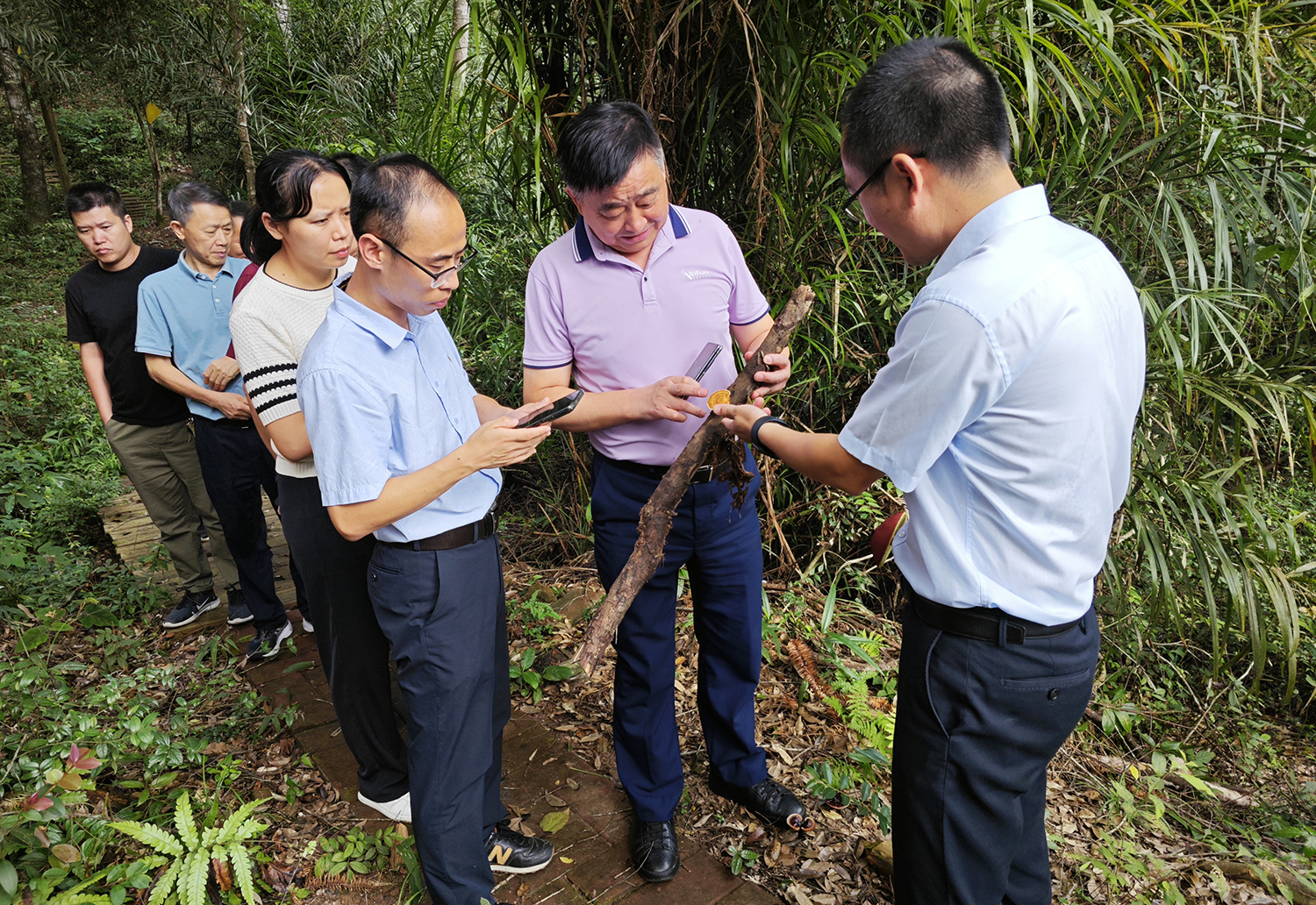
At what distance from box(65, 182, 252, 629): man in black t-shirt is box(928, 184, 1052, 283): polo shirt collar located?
3520mm

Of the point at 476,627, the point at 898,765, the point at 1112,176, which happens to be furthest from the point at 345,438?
the point at 1112,176

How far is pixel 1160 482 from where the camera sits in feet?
9.19

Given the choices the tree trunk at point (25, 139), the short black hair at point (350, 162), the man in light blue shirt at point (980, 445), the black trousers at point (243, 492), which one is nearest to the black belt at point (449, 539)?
the man in light blue shirt at point (980, 445)

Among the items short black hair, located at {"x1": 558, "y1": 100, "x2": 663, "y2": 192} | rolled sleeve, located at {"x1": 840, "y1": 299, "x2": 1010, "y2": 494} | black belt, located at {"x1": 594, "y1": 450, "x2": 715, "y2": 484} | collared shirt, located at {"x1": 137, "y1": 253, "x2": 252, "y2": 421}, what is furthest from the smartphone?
collared shirt, located at {"x1": 137, "y1": 253, "x2": 252, "y2": 421}

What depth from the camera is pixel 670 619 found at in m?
2.23

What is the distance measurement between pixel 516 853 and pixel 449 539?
101cm

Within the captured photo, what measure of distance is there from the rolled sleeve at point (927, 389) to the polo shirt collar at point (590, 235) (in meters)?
0.90

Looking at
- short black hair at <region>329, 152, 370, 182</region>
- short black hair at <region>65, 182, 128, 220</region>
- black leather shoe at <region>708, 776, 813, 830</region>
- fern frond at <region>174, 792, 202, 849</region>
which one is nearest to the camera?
fern frond at <region>174, 792, 202, 849</region>

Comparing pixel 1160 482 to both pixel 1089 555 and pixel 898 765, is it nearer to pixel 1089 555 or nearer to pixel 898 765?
pixel 1089 555

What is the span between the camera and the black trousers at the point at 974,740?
4.57ft

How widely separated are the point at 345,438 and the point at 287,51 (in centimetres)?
780

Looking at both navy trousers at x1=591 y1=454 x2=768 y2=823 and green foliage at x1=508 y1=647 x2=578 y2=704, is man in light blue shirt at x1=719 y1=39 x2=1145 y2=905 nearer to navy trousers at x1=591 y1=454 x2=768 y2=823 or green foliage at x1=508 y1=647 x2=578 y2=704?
navy trousers at x1=591 y1=454 x2=768 y2=823

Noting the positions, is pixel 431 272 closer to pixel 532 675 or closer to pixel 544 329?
pixel 544 329

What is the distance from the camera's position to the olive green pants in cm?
360
